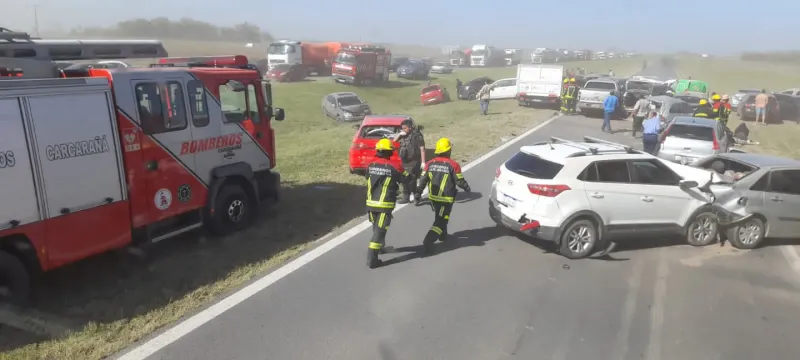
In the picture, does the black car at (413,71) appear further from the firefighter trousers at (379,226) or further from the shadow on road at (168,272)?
the firefighter trousers at (379,226)

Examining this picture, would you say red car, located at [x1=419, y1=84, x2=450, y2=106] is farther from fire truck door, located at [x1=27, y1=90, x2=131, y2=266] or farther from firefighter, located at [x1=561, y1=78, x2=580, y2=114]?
fire truck door, located at [x1=27, y1=90, x2=131, y2=266]

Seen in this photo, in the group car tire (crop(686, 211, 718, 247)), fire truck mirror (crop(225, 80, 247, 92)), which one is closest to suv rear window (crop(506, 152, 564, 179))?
car tire (crop(686, 211, 718, 247))

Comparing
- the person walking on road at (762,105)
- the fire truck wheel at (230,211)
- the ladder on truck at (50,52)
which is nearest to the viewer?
the ladder on truck at (50,52)

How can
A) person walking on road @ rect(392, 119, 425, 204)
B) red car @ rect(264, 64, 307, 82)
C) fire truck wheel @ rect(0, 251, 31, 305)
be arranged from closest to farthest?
fire truck wheel @ rect(0, 251, 31, 305), person walking on road @ rect(392, 119, 425, 204), red car @ rect(264, 64, 307, 82)

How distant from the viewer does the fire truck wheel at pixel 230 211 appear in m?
8.76

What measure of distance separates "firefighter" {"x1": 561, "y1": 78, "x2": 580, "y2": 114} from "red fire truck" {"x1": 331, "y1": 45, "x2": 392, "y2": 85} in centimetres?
1711

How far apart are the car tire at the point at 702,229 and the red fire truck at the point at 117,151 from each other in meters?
6.85

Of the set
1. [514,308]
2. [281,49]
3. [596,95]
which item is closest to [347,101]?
[596,95]

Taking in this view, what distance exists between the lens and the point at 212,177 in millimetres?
8703

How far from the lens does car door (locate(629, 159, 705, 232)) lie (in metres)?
8.43

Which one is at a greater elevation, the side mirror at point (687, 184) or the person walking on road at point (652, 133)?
the side mirror at point (687, 184)

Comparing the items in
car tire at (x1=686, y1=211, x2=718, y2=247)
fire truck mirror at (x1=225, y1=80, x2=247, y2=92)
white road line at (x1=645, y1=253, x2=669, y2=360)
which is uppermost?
fire truck mirror at (x1=225, y1=80, x2=247, y2=92)

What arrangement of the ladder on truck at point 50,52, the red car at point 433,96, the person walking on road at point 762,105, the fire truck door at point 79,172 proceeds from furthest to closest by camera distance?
1. the red car at point 433,96
2. the person walking on road at point 762,105
3. the ladder on truck at point 50,52
4. the fire truck door at point 79,172

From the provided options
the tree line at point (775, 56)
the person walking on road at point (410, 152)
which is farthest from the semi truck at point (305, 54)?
the tree line at point (775, 56)
